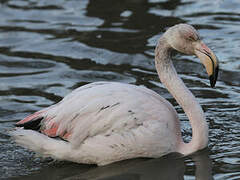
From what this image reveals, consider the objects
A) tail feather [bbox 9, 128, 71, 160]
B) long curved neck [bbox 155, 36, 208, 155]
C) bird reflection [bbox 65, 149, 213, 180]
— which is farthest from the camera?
long curved neck [bbox 155, 36, 208, 155]

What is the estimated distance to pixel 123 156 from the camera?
657 centimetres

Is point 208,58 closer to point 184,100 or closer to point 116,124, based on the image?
point 184,100

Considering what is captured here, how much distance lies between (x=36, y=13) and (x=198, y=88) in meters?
5.33

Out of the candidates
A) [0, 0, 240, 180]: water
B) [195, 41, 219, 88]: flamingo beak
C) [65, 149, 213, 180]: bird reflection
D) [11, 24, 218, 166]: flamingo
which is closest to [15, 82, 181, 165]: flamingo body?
[11, 24, 218, 166]: flamingo

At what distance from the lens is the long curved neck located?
22.1 ft

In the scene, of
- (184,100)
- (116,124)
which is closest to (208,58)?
(184,100)

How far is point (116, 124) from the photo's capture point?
21.3ft

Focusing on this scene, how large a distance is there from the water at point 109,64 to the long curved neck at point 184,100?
5.7 inches

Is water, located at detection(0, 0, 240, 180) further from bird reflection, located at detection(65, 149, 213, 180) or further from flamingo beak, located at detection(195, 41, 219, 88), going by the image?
flamingo beak, located at detection(195, 41, 219, 88)

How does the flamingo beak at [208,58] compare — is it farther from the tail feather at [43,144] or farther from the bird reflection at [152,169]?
the tail feather at [43,144]

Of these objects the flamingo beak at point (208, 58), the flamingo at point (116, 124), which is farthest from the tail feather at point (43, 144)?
the flamingo beak at point (208, 58)

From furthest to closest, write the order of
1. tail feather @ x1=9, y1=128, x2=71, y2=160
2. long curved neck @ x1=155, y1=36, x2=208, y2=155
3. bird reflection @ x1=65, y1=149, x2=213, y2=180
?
long curved neck @ x1=155, y1=36, x2=208, y2=155
tail feather @ x1=9, y1=128, x2=71, y2=160
bird reflection @ x1=65, y1=149, x2=213, y2=180

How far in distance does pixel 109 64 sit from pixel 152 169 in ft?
12.4

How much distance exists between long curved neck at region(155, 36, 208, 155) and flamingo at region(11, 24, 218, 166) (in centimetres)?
1
